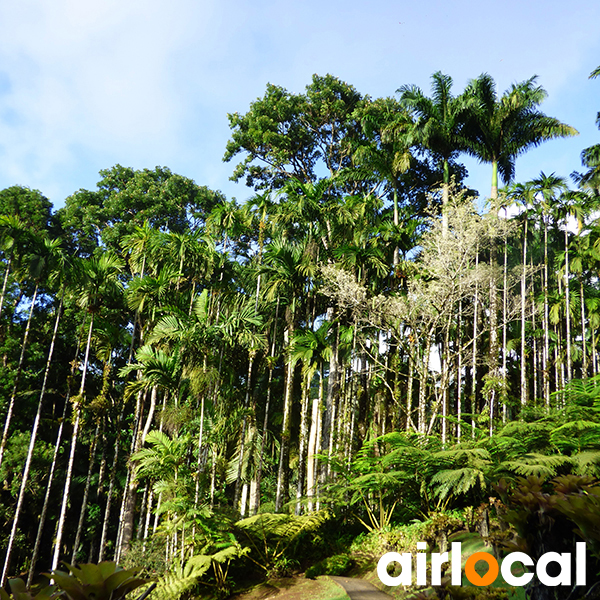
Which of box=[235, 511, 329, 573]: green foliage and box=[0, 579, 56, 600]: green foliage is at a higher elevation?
box=[0, 579, 56, 600]: green foliage

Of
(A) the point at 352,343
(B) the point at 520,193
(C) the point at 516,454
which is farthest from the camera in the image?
(B) the point at 520,193

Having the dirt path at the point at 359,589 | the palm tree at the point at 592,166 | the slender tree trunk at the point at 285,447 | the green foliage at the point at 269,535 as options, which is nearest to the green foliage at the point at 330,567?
the dirt path at the point at 359,589

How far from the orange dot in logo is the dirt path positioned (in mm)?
1337

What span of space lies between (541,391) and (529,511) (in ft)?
64.2

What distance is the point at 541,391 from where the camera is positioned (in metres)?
21.1

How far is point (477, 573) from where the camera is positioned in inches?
238

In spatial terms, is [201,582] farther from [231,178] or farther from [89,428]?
[231,178]

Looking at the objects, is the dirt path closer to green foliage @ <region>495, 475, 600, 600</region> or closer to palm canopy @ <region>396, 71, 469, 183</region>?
green foliage @ <region>495, 475, 600, 600</region>

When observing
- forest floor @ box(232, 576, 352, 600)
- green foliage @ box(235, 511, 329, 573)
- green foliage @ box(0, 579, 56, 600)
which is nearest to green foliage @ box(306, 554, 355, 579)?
forest floor @ box(232, 576, 352, 600)

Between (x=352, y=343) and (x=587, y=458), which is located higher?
(x=352, y=343)

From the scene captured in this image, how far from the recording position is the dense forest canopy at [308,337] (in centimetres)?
952

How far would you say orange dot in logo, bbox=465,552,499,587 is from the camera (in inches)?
219

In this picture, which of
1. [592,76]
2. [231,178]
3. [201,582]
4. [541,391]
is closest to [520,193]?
[592,76]

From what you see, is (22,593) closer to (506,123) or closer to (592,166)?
(506,123)
